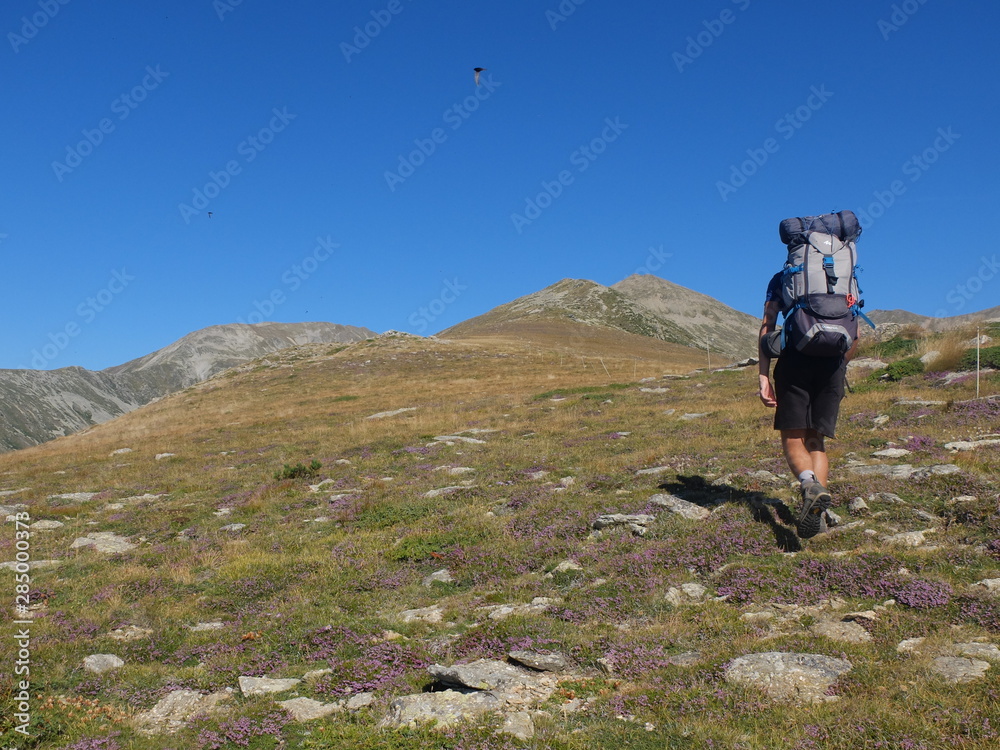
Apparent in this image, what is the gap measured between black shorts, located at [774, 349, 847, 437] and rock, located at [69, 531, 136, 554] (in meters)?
11.3

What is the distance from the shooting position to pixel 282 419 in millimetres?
33375

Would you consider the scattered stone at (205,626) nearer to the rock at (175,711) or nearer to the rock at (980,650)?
the rock at (175,711)

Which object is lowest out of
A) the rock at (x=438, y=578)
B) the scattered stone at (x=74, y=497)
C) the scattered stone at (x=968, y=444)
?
the rock at (x=438, y=578)

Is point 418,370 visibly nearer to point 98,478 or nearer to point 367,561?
point 98,478

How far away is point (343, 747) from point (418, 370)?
1956 inches

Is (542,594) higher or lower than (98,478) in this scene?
lower

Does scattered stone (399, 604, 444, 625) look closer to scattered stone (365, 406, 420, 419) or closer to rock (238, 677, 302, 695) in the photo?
rock (238, 677, 302, 695)

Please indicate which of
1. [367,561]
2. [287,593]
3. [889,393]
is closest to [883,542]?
[367,561]

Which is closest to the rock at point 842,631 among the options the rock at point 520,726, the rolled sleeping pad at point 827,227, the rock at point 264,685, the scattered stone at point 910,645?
the scattered stone at point 910,645

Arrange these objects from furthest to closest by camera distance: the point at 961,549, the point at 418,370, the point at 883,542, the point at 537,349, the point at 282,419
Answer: the point at 537,349 < the point at 418,370 < the point at 282,419 < the point at 883,542 < the point at 961,549

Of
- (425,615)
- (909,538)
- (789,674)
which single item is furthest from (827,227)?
(425,615)

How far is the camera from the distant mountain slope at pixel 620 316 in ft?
391

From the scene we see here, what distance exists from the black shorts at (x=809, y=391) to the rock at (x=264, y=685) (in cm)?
615

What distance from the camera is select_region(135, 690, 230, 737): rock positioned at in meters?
5.28
